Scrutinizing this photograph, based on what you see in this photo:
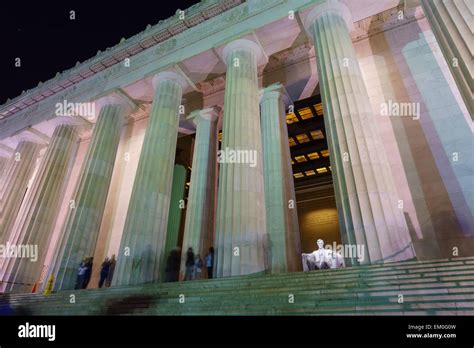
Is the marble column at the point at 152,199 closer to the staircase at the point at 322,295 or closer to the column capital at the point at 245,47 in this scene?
the staircase at the point at 322,295

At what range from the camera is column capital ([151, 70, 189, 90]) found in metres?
17.6

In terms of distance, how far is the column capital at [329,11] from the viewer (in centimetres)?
1359

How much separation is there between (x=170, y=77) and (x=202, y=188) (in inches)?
272

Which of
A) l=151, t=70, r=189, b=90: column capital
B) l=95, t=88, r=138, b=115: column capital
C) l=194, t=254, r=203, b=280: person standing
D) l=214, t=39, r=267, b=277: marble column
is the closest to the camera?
l=214, t=39, r=267, b=277: marble column

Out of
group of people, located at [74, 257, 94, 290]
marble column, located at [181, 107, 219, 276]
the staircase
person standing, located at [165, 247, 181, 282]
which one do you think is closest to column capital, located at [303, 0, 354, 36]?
marble column, located at [181, 107, 219, 276]

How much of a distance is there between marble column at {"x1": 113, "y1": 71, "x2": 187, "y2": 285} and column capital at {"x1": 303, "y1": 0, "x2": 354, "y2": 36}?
26.1 feet

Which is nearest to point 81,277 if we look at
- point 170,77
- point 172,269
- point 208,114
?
point 172,269

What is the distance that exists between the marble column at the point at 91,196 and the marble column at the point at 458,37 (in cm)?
1691

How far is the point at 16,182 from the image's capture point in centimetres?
2169

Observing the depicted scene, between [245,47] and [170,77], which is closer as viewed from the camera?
[245,47]

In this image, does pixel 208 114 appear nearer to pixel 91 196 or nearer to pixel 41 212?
pixel 91 196

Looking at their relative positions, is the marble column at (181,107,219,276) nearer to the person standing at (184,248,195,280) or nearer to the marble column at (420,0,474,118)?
the person standing at (184,248,195,280)
